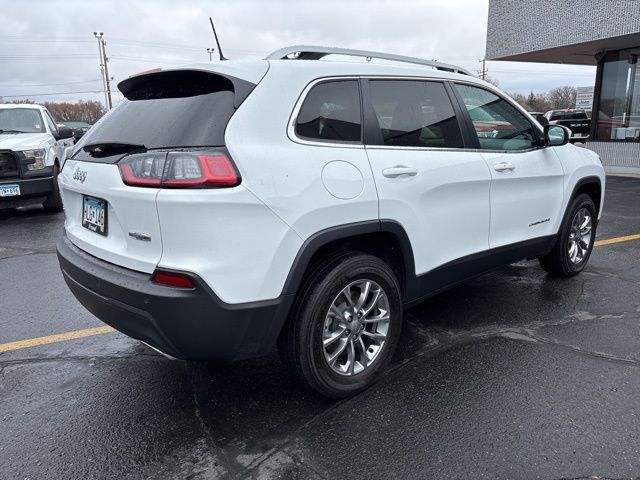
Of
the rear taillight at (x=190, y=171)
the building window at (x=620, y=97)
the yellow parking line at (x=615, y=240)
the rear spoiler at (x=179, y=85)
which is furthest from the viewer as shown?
the building window at (x=620, y=97)

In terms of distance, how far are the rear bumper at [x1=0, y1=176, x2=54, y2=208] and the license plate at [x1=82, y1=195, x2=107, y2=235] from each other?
639cm

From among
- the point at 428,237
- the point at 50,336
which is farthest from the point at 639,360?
the point at 50,336

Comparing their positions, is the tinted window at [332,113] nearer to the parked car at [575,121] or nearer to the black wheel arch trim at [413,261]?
the black wheel arch trim at [413,261]

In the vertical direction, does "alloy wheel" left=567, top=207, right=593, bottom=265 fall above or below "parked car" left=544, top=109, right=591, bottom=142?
below

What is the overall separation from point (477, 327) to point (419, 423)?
1386 mm

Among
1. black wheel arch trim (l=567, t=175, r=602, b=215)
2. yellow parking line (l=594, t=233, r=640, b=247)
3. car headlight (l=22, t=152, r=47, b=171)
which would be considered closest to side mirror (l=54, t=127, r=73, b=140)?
car headlight (l=22, t=152, r=47, b=171)

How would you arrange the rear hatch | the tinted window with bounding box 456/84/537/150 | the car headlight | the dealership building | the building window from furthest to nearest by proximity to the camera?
the building window → the dealership building → the car headlight → the tinted window with bounding box 456/84/537/150 → the rear hatch

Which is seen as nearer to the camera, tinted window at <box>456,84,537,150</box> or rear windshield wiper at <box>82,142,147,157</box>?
rear windshield wiper at <box>82,142,147,157</box>

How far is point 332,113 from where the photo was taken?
2.76 m

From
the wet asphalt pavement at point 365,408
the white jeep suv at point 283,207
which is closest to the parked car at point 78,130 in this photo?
the wet asphalt pavement at point 365,408

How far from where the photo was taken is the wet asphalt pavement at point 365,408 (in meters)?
2.37

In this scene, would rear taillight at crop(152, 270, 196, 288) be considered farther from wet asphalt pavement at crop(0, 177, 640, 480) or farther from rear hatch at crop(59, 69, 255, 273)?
wet asphalt pavement at crop(0, 177, 640, 480)

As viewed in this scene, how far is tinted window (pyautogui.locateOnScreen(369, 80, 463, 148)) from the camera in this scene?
2998mm

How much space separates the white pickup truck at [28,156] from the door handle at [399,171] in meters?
7.44
